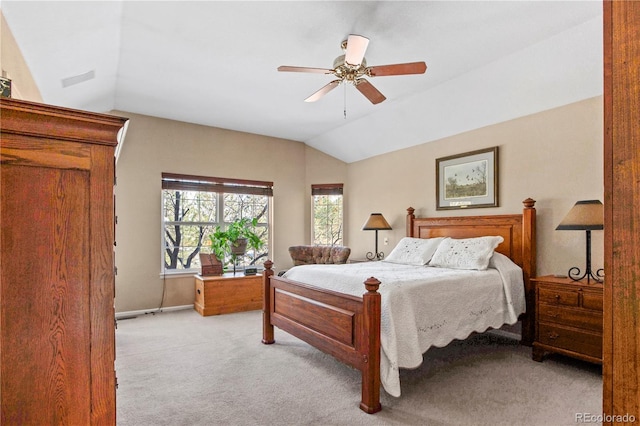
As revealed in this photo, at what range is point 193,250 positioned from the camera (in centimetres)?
539

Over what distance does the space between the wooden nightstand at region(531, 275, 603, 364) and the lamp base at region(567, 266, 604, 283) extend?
6cm

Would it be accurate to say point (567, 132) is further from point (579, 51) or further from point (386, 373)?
point (386, 373)

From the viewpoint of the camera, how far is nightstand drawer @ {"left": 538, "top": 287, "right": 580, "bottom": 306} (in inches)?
114

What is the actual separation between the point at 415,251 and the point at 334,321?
1773 mm

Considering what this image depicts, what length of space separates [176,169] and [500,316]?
14.9 ft

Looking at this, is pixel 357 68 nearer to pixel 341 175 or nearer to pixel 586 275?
pixel 586 275

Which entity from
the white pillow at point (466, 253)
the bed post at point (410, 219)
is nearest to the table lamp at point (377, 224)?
the bed post at point (410, 219)

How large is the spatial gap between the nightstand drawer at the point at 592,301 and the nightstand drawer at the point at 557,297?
0.18 feet

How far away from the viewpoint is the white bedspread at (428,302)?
237 cm

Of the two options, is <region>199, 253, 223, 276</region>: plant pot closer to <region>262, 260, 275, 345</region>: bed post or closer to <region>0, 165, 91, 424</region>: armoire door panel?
<region>262, 260, 275, 345</region>: bed post

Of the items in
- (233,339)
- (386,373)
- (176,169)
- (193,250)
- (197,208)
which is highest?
(176,169)

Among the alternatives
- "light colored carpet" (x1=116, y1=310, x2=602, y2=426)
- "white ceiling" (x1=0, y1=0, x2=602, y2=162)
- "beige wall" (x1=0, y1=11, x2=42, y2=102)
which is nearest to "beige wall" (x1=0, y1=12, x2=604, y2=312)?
"beige wall" (x1=0, y1=11, x2=42, y2=102)

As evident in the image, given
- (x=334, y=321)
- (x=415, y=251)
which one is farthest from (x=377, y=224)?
(x=334, y=321)

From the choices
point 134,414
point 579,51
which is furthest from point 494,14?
point 134,414
